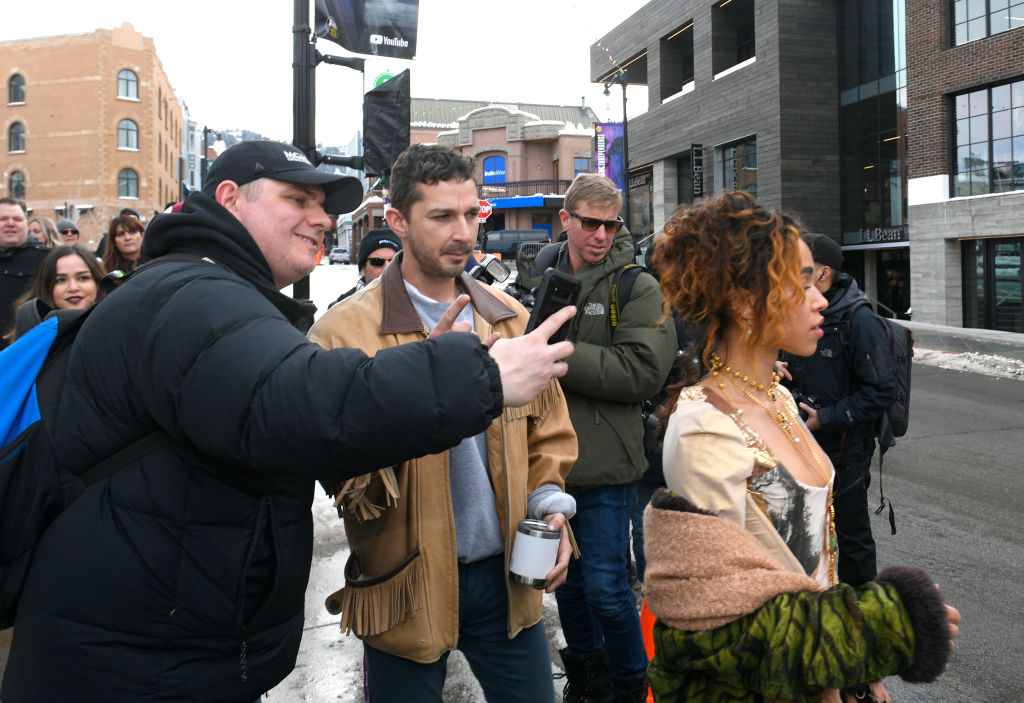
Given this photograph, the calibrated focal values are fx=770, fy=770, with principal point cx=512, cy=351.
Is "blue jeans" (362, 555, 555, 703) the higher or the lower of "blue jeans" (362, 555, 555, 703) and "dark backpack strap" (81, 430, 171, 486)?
the lower

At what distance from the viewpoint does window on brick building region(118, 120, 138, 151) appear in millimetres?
52469

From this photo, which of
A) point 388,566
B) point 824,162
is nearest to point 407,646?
point 388,566

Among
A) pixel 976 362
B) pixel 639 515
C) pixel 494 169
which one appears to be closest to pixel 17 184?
pixel 494 169

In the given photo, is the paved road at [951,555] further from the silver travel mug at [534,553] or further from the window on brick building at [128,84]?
the window on brick building at [128,84]

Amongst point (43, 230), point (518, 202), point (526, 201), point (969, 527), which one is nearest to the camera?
point (969, 527)

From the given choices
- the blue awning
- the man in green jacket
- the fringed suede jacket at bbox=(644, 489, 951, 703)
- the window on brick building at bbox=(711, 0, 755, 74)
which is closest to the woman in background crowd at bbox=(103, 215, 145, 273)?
the man in green jacket

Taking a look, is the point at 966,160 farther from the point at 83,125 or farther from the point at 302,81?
the point at 83,125

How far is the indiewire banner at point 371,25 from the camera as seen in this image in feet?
20.9

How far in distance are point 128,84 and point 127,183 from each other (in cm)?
682

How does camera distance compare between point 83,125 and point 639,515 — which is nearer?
point 639,515

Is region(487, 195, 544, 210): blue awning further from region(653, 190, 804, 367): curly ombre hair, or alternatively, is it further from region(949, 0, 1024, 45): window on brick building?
region(653, 190, 804, 367): curly ombre hair

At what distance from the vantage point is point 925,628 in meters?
1.56

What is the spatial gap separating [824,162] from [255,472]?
2777 centimetres

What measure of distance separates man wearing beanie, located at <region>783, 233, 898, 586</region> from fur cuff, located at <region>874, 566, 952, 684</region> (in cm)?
280
